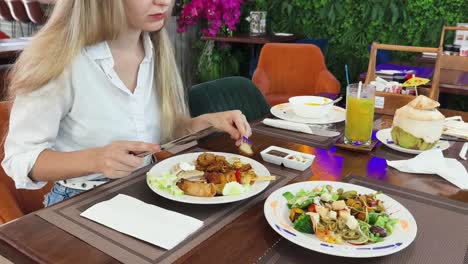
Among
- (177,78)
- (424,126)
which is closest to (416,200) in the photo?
(424,126)

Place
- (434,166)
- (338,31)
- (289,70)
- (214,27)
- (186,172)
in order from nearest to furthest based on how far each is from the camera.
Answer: (186,172) < (434,166) < (289,70) < (214,27) < (338,31)

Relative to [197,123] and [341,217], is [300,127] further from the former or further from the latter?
[341,217]

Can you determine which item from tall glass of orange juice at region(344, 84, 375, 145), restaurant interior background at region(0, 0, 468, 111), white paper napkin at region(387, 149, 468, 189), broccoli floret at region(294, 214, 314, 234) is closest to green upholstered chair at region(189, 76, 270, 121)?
tall glass of orange juice at region(344, 84, 375, 145)

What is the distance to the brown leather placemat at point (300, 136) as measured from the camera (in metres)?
1.37

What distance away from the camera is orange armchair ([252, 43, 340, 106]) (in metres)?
3.50

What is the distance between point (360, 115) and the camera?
4.39 feet

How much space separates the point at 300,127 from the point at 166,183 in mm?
649

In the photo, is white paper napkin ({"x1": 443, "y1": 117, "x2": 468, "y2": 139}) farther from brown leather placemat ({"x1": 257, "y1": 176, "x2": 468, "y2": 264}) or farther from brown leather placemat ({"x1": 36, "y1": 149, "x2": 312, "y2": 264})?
brown leather placemat ({"x1": 36, "y1": 149, "x2": 312, "y2": 264})

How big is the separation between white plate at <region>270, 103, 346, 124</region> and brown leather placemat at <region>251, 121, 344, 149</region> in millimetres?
40

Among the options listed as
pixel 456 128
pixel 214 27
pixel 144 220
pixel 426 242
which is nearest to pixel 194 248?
pixel 144 220

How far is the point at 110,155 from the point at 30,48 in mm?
474

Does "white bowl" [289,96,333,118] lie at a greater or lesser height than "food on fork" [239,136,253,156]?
greater

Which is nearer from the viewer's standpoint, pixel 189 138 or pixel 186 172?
pixel 186 172

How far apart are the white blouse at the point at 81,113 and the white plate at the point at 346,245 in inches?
24.0
